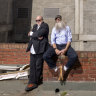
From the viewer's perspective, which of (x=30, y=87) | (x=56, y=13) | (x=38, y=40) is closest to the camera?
(x=38, y=40)

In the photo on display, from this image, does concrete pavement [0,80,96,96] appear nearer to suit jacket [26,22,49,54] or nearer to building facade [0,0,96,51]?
suit jacket [26,22,49,54]

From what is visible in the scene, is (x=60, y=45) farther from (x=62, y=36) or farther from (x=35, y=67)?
(x=35, y=67)

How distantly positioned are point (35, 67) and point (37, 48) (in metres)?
0.53

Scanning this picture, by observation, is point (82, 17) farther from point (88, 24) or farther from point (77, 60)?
point (77, 60)

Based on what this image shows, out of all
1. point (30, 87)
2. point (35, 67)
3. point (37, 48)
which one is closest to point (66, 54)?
point (37, 48)

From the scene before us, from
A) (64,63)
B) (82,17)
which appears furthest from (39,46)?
(82,17)

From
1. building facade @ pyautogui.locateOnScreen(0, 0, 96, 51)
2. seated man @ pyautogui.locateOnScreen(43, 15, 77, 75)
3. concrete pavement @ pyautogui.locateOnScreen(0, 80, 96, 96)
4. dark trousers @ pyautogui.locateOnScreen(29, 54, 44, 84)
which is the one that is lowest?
concrete pavement @ pyautogui.locateOnScreen(0, 80, 96, 96)

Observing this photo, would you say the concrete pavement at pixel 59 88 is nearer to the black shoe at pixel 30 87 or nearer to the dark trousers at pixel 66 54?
the black shoe at pixel 30 87

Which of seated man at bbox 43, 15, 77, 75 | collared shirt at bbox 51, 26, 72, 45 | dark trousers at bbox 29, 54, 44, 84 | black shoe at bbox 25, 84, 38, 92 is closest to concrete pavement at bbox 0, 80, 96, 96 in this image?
black shoe at bbox 25, 84, 38, 92

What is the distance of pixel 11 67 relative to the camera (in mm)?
6125

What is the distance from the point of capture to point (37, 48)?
557 centimetres

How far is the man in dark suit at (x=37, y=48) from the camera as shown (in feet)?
18.3

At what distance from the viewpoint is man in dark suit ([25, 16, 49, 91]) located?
5570 mm

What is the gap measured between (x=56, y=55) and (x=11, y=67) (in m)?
1.31
